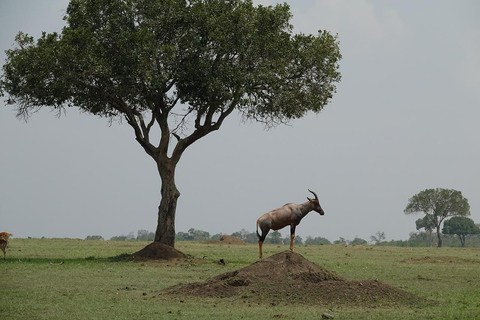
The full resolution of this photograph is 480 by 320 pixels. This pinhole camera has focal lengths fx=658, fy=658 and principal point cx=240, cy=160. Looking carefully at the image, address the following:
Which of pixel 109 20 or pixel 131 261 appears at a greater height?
pixel 109 20

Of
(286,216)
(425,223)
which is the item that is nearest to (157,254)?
(286,216)

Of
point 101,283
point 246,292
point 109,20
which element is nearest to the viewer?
point 246,292

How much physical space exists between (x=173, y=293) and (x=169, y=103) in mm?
16701

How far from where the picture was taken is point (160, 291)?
1822cm

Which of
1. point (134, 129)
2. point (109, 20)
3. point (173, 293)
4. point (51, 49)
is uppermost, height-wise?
point (109, 20)

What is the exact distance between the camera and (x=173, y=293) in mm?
17469

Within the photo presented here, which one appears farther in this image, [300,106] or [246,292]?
[300,106]

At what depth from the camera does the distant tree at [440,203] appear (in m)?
92.9

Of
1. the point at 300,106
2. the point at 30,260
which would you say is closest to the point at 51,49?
the point at 30,260

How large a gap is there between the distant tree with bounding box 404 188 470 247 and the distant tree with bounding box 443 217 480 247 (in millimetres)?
13581

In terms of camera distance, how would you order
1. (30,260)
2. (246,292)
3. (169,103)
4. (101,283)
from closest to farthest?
1. (246,292)
2. (101,283)
3. (30,260)
4. (169,103)

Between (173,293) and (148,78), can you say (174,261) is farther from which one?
(173,293)

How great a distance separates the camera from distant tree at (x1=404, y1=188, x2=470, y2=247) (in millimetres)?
92938

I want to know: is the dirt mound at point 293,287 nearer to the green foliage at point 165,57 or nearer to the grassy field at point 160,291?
the grassy field at point 160,291
